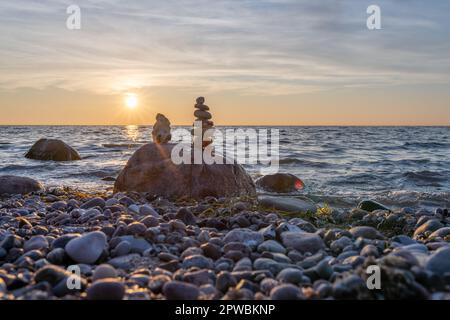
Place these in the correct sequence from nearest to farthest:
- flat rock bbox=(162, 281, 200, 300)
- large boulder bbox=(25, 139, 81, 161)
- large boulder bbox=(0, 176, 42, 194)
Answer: flat rock bbox=(162, 281, 200, 300), large boulder bbox=(0, 176, 42, 194), large boulder bbox=(25, 139, 81, 161)

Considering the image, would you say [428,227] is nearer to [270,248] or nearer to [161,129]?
[270,248]

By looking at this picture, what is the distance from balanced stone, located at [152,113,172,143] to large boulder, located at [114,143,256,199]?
0.81 ft

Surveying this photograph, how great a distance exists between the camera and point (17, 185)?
10.2 m

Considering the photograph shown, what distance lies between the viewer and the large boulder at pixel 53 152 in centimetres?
1992

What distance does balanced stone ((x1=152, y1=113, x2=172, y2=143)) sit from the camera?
973 centimetres

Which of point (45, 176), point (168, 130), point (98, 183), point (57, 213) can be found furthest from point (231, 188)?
point (45, 176)

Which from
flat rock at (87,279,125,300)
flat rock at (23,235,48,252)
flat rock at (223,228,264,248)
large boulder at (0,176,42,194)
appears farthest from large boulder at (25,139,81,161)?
flat rock at (87,279,125,300)

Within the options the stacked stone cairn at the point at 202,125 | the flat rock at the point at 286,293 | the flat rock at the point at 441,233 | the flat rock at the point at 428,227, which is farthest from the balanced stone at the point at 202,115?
the flat rock at the point at 286,293

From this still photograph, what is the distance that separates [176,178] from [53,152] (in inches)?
518

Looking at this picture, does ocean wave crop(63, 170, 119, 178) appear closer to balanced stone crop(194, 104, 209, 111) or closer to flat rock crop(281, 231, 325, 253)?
balanced stone crop(194, 104, 209, 111)

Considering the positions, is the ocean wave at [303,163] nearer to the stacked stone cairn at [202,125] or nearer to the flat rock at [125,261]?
the stacked stone cairn at [202,125]

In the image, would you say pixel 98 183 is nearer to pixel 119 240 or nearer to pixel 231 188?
pixel 231 188

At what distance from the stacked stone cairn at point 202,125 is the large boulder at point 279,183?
12.4ft

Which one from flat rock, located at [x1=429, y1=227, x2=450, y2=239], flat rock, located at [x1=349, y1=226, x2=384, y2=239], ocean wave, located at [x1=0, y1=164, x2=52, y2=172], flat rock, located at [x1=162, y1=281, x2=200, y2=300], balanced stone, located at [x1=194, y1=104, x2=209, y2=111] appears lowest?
ocean wave, located at [x1=0, y1=164, x2=52, y2=172]
